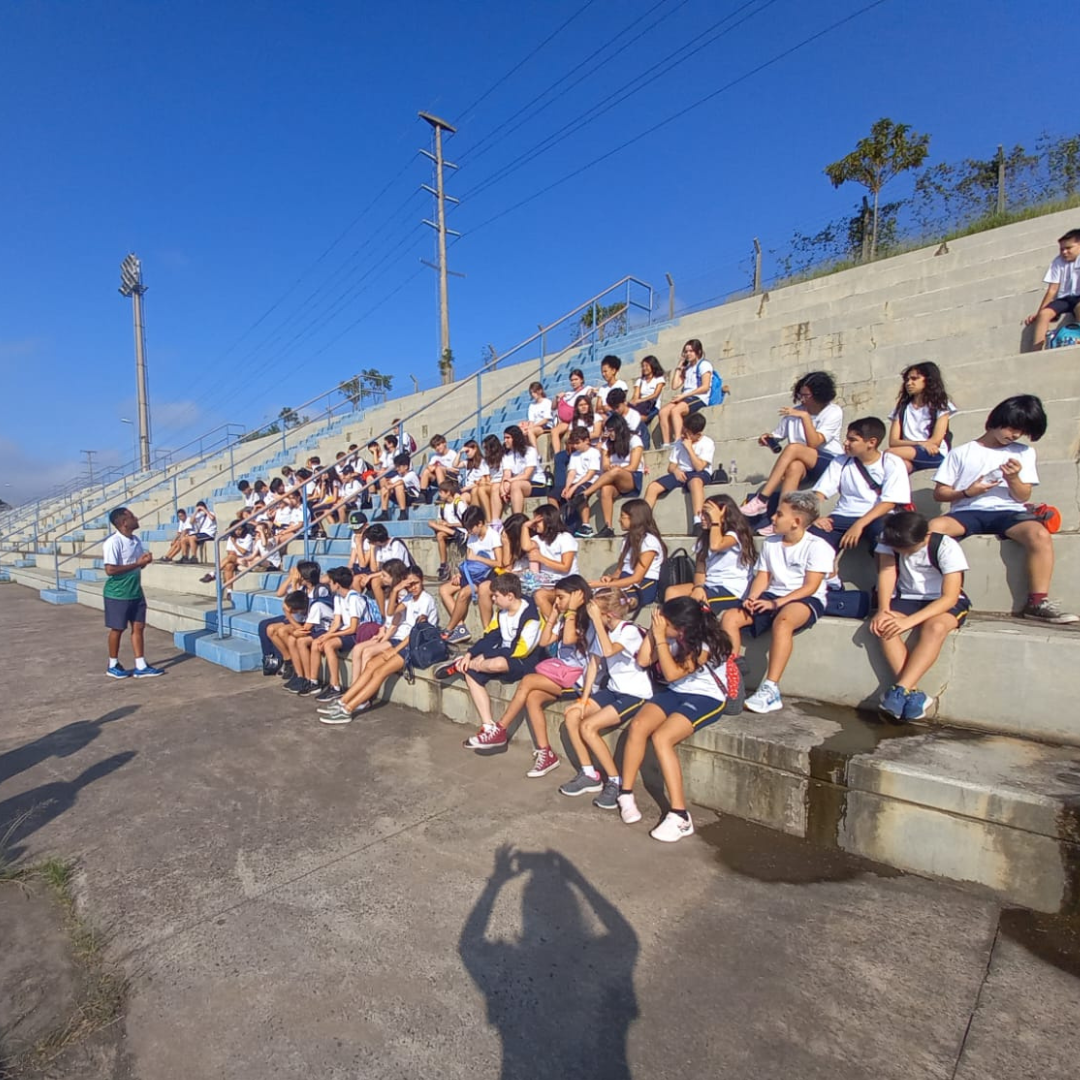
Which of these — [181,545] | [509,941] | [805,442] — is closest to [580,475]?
[805,442]

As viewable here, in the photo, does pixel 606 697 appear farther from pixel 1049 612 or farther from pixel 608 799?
pixel 1049 612

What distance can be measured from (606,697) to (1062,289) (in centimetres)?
567

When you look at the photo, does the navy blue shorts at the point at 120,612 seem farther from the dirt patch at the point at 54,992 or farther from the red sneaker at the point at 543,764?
the red sneaker at the point at 543,764

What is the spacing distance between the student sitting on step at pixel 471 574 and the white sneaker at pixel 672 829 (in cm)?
286

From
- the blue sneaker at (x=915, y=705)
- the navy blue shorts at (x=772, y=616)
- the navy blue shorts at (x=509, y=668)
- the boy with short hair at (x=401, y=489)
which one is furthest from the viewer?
the boy with short hair at (x=401, y=489)

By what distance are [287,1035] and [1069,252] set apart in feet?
25.5

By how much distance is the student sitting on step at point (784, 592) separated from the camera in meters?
3.69

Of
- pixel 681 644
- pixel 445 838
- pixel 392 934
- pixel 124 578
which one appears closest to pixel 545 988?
pixel 392 934

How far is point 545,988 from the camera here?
7.07 ft

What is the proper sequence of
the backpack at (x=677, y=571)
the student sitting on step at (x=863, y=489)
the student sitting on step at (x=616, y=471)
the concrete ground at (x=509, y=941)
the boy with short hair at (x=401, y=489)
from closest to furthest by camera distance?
the concrete ground at (x=509, y=941) → the student sitting on step at (x=863, y=489) → the backpack at (x=677, y=571) → the student sitting on step at (x=616, y=471) → the boy with short hair at (x=401, y=489)

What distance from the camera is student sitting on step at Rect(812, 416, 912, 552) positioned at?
3969 mm

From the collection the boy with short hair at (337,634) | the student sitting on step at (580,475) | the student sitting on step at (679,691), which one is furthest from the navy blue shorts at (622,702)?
the boy with short hair at (337,634)

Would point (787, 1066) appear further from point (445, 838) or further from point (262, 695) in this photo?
point (262, 695)

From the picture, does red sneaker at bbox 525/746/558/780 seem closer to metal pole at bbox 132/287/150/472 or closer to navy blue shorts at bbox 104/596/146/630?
navy blue shorts at bbox 104/596/146/630
